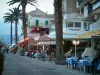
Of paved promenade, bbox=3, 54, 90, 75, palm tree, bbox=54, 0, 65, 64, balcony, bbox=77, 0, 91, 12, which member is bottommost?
paved promenade, bbox=3, 54, 90, 75

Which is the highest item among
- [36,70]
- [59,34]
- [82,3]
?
[82,3]

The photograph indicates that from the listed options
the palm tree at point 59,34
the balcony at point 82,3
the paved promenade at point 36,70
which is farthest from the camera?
the balcony at point 82,3

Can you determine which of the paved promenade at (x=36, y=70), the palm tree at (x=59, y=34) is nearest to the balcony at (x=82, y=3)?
the palm tree at (x=59, y=34)

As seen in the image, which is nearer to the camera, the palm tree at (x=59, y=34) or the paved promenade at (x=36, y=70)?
the paved promenade at (x=36, y=70)

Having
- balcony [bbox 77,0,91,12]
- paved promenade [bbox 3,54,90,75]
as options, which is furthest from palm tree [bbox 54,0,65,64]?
balcony [bbox 77,0,91,12]

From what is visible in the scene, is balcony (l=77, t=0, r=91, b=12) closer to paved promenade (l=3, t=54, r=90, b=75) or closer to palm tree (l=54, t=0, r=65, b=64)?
palm tree (l=54, t=0, r=65, b=64)

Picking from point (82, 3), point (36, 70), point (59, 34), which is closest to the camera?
point (36, 70)

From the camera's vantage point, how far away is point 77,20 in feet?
167

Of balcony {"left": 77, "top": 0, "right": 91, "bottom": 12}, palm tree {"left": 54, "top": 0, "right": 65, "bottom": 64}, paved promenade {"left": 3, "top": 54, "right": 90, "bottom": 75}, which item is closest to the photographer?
paved promenade {"left": 3, "top": 54, "right": 90, "bottom": 75}

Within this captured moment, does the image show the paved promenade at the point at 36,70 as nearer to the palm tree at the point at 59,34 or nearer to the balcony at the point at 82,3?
the palm tree at the point at 59,34

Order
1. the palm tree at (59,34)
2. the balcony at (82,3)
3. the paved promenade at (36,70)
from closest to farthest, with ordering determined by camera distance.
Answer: the paved promenade at (36,70) → the palm tree at (59,34) → the balcony at (82,3)

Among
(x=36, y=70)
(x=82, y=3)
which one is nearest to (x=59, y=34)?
(x=36, y=70)

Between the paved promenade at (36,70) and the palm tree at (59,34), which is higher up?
the palm tree at (59,34)

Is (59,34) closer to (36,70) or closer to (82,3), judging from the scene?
(36,70)
